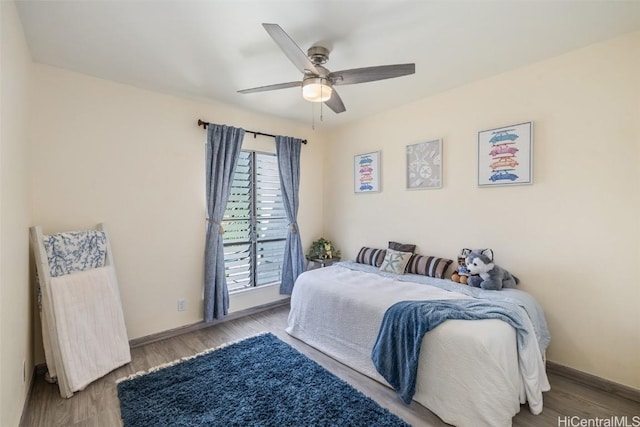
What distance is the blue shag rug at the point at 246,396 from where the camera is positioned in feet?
6.27

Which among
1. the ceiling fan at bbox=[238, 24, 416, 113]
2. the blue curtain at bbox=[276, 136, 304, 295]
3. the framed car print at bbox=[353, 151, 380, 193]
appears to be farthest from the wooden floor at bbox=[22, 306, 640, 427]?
the ceiling fan at bbox=[238, 24, 416, 113]

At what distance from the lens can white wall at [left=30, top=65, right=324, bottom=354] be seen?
8.22ft

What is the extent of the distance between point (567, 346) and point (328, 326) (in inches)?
→ 78.5

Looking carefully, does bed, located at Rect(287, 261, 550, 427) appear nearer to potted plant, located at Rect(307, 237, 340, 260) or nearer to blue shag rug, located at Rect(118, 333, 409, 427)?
blue shag rug, located at Rect(118, 333, 409, 427)

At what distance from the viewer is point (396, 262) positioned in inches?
130

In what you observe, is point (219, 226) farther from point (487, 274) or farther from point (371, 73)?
point (487, 274)

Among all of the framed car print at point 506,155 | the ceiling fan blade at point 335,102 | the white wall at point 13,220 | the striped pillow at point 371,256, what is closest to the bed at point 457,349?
the striped pillow at point 371,256

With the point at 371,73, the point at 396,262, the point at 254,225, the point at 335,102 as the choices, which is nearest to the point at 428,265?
the point at 396,262

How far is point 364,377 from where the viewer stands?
7.91 feet

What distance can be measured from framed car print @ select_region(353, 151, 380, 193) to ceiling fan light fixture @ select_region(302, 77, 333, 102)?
180cm

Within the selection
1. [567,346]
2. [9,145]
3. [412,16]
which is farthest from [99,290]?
[567,346]

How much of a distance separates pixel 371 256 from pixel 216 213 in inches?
76.8

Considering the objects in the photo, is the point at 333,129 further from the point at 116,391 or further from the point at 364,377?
the point at 116,391

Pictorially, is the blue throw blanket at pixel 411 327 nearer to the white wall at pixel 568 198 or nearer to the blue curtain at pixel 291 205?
the white wall at pixel 568 198
